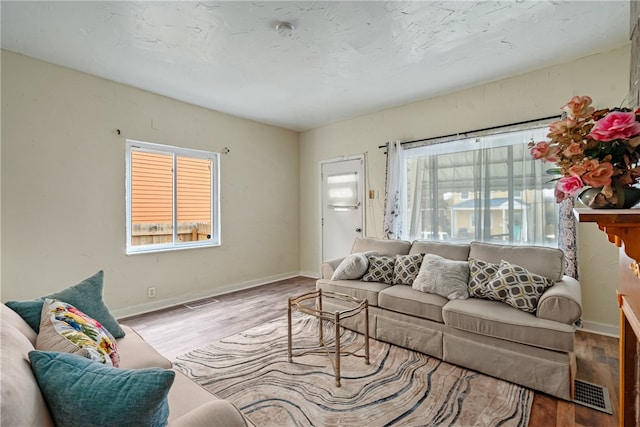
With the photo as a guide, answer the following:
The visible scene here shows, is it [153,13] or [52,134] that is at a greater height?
[153,13]

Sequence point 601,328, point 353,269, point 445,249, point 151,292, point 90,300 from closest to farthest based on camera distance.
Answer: point 90,300, point 601,328, point 445,249, point 353,269, point 151,292

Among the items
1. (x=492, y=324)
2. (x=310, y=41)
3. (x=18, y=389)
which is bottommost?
(x=492, y=324)

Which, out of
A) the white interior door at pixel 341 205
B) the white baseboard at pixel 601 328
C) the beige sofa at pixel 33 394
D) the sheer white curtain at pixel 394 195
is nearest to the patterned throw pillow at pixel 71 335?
the beige sofa at pixel 33 394

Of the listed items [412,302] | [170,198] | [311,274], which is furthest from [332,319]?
[311,274]

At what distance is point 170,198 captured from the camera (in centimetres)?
392

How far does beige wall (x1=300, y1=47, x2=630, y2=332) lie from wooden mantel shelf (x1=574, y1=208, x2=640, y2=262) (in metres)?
2.48

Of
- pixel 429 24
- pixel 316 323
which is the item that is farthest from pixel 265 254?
pixel 429 24

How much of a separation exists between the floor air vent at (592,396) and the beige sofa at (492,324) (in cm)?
10

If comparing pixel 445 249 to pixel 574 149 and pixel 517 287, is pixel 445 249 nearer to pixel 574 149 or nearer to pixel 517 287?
pixel 517 287

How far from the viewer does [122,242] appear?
3.46 metres

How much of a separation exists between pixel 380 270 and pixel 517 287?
3.91ft

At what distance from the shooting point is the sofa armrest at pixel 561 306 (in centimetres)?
195

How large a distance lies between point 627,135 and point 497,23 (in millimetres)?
1956

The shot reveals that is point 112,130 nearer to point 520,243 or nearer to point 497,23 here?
point 497,23
